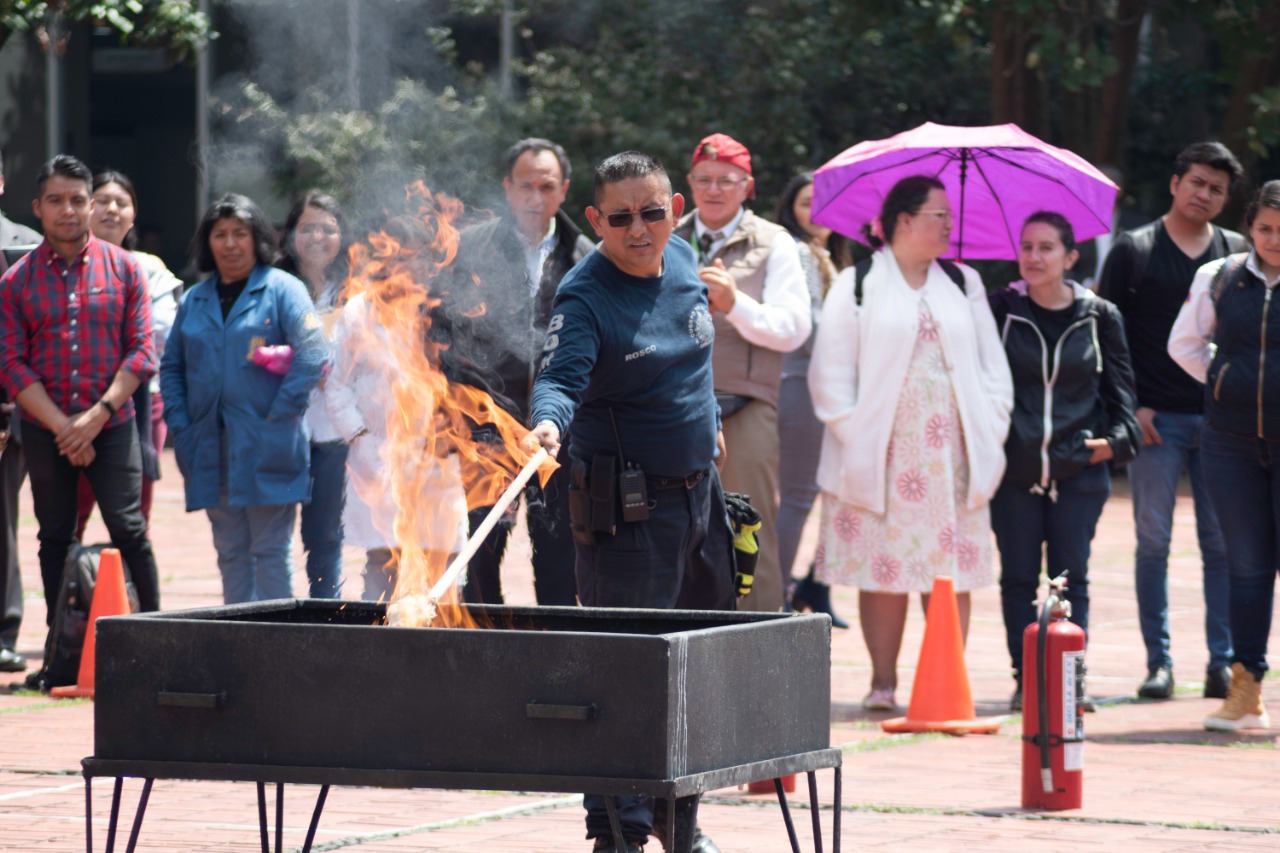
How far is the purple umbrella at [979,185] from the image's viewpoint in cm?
848

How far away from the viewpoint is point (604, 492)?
17.8 feet

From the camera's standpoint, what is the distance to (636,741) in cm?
389

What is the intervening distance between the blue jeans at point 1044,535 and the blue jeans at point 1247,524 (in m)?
0.61

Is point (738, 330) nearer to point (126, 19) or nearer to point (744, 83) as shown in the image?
point (126, 19)

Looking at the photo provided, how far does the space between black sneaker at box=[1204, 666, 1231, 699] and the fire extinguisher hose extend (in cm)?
218

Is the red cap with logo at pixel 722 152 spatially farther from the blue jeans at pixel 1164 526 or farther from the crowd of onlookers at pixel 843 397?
the blue jeans at pixel 1164 526

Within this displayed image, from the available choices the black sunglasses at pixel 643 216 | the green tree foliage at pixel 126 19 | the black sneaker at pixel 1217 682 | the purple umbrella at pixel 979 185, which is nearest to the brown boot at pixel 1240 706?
the black sneaker at pixel 1217 682

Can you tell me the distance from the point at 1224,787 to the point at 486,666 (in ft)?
11.5

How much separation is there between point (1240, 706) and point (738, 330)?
247 cm

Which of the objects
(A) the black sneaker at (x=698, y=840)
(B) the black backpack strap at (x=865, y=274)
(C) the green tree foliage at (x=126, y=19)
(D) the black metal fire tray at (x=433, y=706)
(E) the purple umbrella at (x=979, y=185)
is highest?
(C) the green tree foliage at (x=126, y=19)

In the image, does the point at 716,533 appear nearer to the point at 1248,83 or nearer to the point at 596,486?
the point at 596,486

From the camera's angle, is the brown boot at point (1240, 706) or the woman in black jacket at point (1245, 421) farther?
the brown boot at point (1240, 706)

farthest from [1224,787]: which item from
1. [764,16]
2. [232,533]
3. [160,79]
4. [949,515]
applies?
[160,79]

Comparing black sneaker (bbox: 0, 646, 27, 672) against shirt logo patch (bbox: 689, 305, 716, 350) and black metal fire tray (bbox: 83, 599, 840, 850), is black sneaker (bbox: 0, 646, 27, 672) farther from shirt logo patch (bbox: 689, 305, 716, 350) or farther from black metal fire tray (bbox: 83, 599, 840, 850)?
black metal fire tray (bbox: 83, 599, 840, 850)
